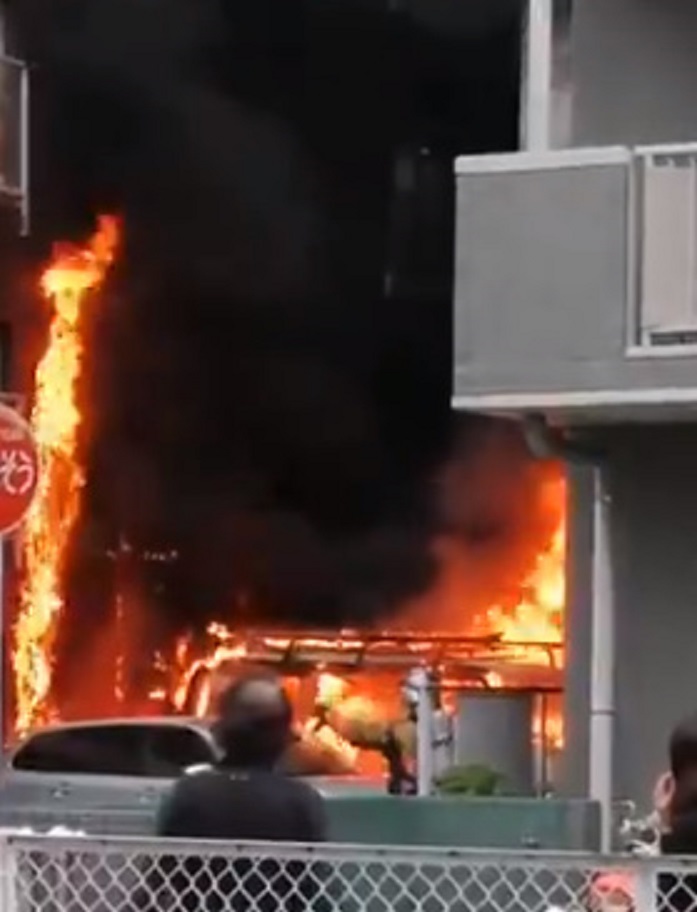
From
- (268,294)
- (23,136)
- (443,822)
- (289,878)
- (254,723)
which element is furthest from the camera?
(268,294)

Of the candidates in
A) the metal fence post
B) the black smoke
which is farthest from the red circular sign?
the black smoke

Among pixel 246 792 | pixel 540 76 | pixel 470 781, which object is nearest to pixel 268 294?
pixel 540 76

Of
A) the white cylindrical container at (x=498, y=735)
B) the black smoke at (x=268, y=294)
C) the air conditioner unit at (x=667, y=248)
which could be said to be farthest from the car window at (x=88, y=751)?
the black smoke at (x=268, y=294)

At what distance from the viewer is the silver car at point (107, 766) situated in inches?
515

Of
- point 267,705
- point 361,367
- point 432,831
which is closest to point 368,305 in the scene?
point 361,367

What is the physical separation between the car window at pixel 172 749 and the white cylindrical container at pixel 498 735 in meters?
1.59

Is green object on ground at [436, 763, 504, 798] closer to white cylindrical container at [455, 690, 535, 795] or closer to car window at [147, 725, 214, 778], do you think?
white cylindrical container at [455, 690, 535, 795]

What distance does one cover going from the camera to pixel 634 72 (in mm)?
12805

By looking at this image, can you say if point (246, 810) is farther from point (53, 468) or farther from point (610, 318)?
point (53, 468)

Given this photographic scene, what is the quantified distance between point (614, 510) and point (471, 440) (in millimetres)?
9723

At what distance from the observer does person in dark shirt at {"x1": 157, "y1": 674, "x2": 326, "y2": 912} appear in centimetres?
557

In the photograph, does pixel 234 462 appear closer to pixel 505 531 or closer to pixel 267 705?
pixel 505 531

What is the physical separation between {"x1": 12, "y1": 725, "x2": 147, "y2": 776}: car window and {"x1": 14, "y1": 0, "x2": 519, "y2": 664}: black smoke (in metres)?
5.25

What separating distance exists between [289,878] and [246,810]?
0.36m
